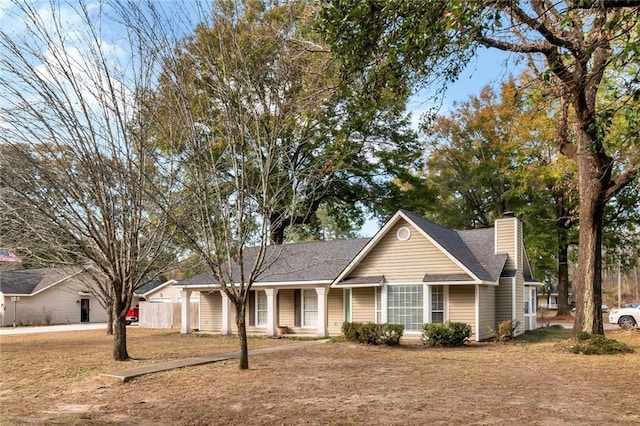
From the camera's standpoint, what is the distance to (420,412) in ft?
24.7

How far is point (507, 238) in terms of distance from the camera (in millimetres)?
21094

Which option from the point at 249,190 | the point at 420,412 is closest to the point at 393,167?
the point at 249,190

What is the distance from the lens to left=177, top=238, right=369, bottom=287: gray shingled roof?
21797 millimetres

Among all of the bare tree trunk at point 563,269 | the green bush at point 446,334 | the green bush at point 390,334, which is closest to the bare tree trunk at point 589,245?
the green bush at point 446,334

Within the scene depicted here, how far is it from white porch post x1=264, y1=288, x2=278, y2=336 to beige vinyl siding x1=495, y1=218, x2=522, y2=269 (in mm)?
9776

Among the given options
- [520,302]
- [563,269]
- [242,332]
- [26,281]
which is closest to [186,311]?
[242,332]

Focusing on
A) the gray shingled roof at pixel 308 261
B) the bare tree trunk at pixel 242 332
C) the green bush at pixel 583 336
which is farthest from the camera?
the gray shingled roof at pixel 308 261

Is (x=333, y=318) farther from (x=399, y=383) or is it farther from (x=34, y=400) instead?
(x=34, y=400)

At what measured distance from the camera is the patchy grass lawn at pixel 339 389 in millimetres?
7480

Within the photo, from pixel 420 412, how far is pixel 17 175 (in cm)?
1087

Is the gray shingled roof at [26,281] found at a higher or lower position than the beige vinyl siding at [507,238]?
lower

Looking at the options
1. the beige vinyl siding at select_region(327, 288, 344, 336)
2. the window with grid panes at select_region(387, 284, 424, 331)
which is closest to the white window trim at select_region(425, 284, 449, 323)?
the window with grid panes at select_region(387, 284, 424, 331)

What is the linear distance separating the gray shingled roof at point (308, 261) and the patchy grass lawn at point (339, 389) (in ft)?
22.6

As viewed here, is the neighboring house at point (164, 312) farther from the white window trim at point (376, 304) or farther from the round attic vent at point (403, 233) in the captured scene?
the round attic vent at point (403, 233)
